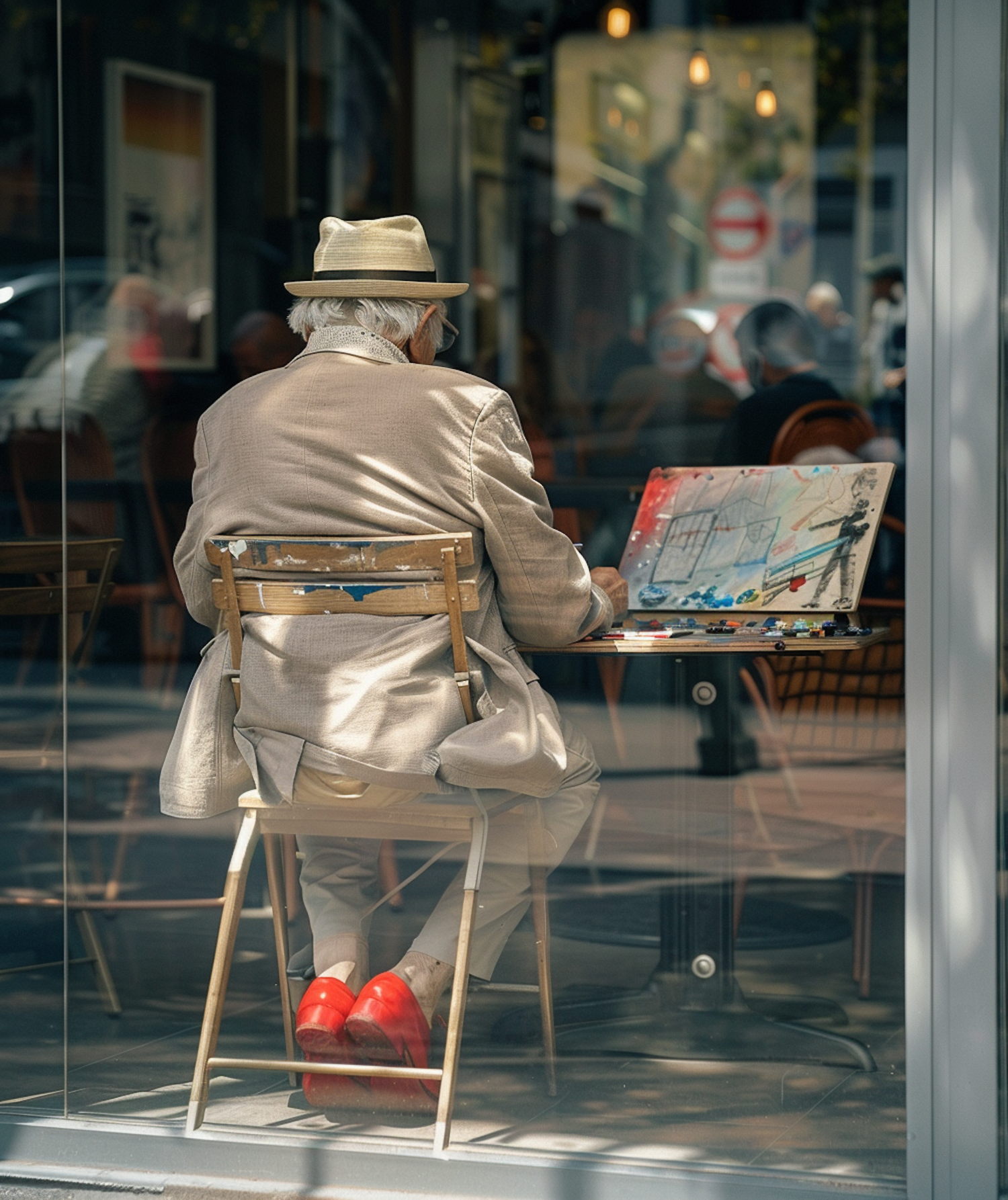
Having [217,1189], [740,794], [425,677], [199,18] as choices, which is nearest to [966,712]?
[425,677]

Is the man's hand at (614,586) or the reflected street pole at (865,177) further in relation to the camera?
the reflected street pole at (865,177)

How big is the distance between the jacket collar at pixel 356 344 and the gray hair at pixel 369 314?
1cm

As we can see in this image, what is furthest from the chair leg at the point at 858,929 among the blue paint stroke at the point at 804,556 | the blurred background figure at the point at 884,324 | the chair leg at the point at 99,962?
the blurred background figure at the point at 884,324

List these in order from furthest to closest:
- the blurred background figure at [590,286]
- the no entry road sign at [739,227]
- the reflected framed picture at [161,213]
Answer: the no entry road sign at [739,227], the blurred background figure at [590,286], the reflected framed picture at [161,213]

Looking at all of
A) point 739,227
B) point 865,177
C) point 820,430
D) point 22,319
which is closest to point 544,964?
point 22,319

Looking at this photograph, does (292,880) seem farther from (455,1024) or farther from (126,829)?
(126,829)

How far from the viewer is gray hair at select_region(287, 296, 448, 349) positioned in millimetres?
2949

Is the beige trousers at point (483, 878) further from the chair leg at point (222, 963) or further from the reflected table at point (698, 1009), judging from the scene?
the reflected table at point (698, 1009)

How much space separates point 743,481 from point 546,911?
3.06 feet

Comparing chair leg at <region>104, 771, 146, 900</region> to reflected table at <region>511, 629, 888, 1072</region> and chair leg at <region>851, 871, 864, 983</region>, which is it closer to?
reflected table at <region>511, 629, 888, 1072</region>

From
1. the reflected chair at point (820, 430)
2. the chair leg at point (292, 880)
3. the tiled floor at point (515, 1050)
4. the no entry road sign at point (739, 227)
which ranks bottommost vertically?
the tiled floor at point (515, 1050)

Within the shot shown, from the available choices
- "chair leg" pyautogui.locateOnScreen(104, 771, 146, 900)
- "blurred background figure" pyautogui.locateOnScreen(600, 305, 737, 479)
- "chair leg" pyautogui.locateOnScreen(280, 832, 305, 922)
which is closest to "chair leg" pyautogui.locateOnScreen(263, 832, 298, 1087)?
"chair leg" pyautogui.locateOnScreen(280, 832, 305, 922)

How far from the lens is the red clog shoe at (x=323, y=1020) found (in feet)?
9.25

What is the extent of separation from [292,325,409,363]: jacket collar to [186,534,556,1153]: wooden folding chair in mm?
363
